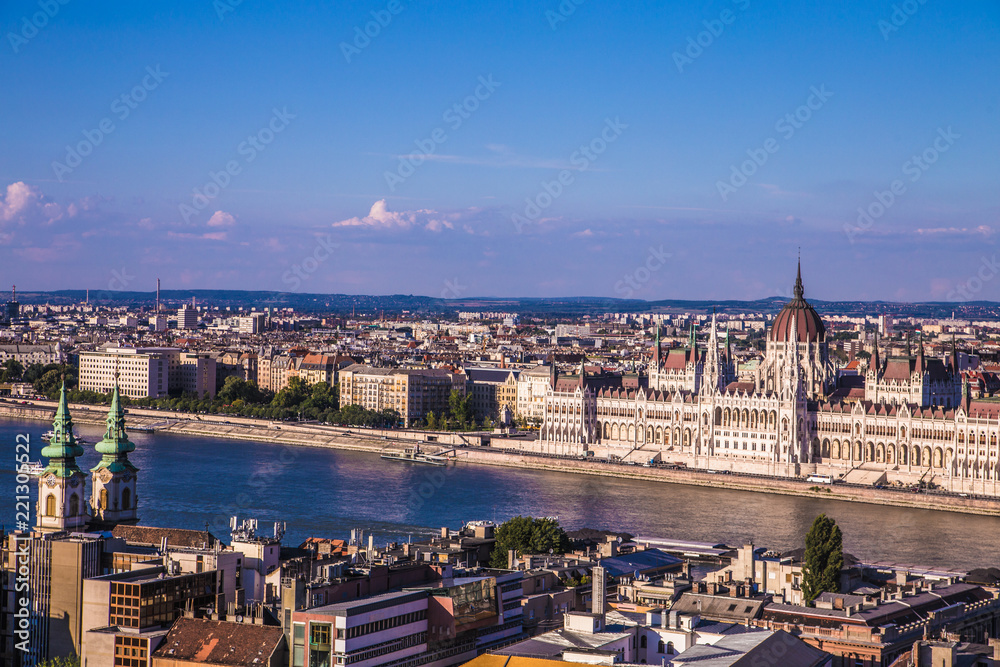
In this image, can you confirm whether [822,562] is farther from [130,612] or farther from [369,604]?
[130,612]

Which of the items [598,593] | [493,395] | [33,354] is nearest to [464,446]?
[493,395]

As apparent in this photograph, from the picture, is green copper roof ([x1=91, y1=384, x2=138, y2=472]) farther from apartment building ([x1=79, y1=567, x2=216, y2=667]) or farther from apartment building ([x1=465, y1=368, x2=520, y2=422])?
apartment building ([x1=465, y1=368, x2=520, y2=422])

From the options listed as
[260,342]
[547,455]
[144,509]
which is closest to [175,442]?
[547,455]

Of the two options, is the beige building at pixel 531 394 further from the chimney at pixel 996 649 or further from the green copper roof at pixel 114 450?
the chimney at pixel 996 649

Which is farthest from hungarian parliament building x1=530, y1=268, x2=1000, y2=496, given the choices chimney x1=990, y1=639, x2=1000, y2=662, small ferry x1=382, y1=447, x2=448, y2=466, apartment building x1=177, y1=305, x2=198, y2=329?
apartment building x1=177, y1=305, x2=198, y2=329

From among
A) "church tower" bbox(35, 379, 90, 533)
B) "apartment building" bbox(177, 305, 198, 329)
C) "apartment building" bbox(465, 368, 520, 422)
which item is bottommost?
"church tower" bbox(35, 379, 90, 533)

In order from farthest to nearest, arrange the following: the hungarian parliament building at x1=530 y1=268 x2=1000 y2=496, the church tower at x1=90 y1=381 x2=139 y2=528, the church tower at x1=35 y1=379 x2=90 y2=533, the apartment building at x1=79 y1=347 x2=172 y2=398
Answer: the apartment building at x1=79 y1=347 x2=172 y2=398, the hungarian parliament building at x1=530 y1=268 x2=1000 y2=496, the church tower at x1=90 y1=381 x2=139 y2=528, the church tower at x1=35 y1=379 x2=90 y2=533
